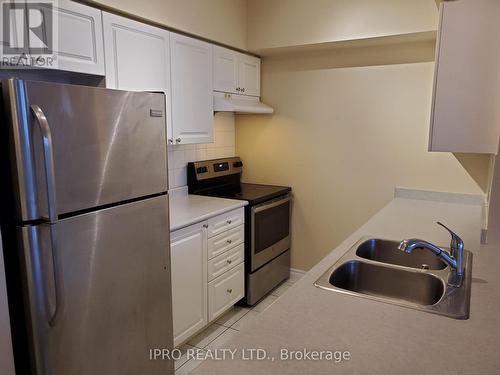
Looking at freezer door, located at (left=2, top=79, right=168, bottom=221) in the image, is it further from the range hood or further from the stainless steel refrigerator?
the range hood

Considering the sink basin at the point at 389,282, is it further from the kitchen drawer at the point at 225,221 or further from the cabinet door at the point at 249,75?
the cabinet door at the point at 249,75

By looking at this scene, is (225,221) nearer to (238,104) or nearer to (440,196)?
(238,104)

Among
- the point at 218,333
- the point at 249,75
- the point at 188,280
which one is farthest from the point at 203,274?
the point at 249,75

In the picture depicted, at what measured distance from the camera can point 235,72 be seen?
10.2 feet

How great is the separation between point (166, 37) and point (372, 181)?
78.3 inches

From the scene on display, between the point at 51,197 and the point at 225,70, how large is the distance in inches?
80.0

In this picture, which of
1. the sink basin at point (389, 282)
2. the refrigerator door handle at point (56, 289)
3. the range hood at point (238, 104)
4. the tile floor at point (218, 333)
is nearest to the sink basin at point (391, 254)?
the sink basin at point (389, 282)

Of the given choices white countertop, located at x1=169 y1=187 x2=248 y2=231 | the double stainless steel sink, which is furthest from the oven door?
the double stainless steel sink

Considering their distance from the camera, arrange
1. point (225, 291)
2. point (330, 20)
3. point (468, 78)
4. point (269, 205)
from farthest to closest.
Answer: point (269, 205)
point (330, 20)
point (225, 291)
point (468, 78)

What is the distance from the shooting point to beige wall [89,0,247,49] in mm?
2172

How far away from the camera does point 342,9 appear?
2.78 m

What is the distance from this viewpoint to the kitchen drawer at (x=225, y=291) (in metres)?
2.59

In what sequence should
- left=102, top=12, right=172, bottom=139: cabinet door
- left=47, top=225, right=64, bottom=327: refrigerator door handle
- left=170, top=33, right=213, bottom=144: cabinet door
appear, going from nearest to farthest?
left=47, top=225, right=64, bottom=327: refrigerator door handle
left=102, top=12, right=172, bottom=139: cabinet door
left=170, top=33, right=213, bottom=144: cabinet door

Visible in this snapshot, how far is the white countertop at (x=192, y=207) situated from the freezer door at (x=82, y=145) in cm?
42
